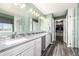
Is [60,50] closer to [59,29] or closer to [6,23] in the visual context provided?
[59,29]

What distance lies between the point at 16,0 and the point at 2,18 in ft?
1.28

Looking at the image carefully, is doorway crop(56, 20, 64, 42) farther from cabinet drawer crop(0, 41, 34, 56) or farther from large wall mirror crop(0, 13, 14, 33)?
large wall mirror crop(0, 13, 14, 33)

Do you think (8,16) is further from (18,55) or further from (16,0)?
(18,55)

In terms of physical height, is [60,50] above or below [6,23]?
below

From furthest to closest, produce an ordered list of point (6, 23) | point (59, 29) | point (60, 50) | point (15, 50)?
1. point (59, 29)
2. point (60, 50)
3. point (6, 23)
4. point (15, 50)

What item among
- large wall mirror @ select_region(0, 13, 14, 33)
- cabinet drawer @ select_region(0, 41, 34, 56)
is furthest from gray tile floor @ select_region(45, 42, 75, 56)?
large wall mirror @ select_region(0, 13, 14, 33)

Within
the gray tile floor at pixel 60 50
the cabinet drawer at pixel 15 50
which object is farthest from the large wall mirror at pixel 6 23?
the gray tile floor at pixel 60 50

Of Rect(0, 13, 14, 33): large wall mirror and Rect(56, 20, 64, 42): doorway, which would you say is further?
Rect(56, 20, 64, 42): doorway

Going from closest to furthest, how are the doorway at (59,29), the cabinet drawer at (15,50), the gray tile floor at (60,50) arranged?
the cabinet drawer at (15,50), the gray tile floor at (60,50), the doorway at (59,29)

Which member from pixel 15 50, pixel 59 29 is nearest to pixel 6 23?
pixel 15 50

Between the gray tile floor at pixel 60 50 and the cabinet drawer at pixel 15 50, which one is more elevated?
the cabinet drawer at pixel 15 50

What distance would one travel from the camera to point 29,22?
242 centimetres

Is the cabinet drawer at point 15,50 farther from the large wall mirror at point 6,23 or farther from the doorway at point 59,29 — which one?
the doorway at point 59,29

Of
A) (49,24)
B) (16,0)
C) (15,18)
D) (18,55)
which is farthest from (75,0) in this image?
(18,55)
